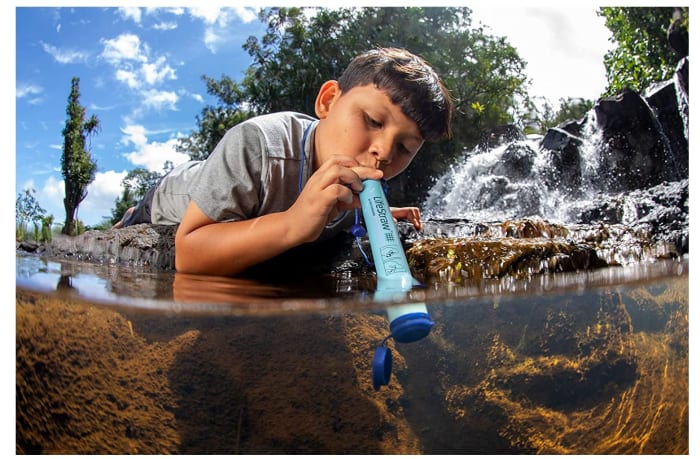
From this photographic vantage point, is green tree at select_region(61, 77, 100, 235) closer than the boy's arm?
No

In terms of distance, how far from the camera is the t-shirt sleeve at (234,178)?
3.85ft

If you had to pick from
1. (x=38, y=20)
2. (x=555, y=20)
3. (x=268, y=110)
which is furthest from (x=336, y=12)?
(x=38, y=20)

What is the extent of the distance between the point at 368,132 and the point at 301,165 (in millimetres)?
161

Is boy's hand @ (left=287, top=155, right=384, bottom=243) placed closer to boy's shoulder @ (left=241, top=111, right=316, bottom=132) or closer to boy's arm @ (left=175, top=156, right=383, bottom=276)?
boy's arm @ (left=175, top=156, right=383, bottom=276)

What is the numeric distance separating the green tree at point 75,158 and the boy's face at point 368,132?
21.4 inches

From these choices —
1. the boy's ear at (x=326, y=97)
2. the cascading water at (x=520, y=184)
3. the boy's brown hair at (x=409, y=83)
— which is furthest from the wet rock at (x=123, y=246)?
the cascading water at (x=520, y=184)

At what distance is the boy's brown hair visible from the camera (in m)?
1.20

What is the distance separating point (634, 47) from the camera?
1.54 meters

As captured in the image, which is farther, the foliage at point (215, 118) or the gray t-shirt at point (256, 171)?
the foliage at point (215, 118)

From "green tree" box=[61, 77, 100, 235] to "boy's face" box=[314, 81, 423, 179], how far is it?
0.54 m

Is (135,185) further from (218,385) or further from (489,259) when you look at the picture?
(489,259)

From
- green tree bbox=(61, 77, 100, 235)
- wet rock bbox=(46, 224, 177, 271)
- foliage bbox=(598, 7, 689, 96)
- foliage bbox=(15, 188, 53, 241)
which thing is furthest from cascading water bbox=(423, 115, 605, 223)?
foliage bbox=(15, 188, 53, 241)

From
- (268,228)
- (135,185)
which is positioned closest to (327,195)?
(268,228)

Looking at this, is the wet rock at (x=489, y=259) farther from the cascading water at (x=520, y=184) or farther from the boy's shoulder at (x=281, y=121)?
the boy's shoulder at (x=281, y=121)
